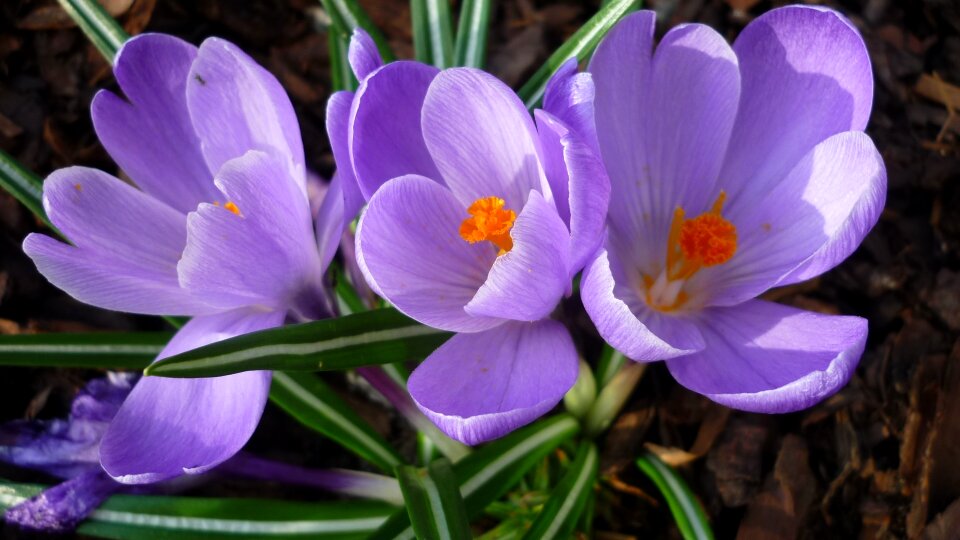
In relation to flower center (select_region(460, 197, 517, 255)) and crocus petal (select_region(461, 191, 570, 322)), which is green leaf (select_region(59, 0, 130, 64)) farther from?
crocus petal (select_region(461, 191, 570, 322))

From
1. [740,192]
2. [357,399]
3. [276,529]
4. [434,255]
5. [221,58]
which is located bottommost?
[357,399]

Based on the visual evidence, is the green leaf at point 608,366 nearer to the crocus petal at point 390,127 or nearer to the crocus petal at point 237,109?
the crocus petal at point 390,127

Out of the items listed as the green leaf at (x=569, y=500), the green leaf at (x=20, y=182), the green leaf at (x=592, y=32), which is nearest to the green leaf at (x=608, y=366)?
the green leaf at (x=569, y=500)

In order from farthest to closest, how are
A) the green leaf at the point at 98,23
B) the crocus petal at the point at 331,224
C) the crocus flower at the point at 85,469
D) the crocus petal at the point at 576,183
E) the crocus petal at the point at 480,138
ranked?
1. the green leaf at the point at 98,23
2. the crocus flower at the point at 85,469
3. the crocus petal at the point at 331,224
4. the crocus petal at the point at 480,138
5. the crocus petal at the point at 576,183

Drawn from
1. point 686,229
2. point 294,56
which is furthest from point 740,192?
point 294,56

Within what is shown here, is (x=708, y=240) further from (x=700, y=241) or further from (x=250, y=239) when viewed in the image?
(x=250, y=239)

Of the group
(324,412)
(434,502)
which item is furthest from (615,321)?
(324,412)

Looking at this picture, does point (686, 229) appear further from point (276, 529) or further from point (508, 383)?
point (276, 529)
